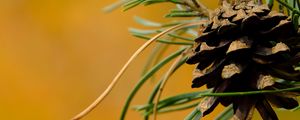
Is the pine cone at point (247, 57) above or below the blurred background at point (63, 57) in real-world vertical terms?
above

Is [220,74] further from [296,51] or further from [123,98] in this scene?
[123,98]

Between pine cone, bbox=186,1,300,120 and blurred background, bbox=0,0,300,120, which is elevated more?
pine cone, bbox=186,1,300,120

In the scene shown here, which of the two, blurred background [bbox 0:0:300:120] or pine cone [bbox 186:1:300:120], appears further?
blurred background [bbox 0:0:300:120]

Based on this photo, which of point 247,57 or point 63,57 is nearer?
point 247,57

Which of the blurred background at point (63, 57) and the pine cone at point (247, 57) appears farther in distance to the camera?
the blurred background at point (63, 57)

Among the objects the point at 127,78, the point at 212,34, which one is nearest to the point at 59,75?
the point at 127,78

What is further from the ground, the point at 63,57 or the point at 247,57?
the point at 247,57
